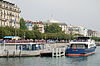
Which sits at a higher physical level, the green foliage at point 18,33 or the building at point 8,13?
the building at point 8,13

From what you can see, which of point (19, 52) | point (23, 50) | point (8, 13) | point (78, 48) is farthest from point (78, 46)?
point (8, 13)

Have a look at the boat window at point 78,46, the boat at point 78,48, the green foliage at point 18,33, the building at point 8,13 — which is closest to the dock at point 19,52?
the boat at point 78,48

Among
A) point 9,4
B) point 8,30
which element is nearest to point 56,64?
point 8,30

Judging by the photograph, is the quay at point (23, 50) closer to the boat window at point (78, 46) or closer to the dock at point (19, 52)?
the dock at point (19, 52)

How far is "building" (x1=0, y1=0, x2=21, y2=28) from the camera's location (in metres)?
129

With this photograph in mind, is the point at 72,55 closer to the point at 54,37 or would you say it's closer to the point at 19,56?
the point at 19,56

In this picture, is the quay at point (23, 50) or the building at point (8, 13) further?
the building at point (8, 13)

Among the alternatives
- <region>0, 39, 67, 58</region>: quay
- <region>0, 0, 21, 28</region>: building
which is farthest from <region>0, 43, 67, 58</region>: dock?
<region>0, 0, 21, 28</region>: building

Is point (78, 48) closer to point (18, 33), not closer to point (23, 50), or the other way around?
point (23, 50)

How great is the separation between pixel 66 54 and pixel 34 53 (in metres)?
10.5

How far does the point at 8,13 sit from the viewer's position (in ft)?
441

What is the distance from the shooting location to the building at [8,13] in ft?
423

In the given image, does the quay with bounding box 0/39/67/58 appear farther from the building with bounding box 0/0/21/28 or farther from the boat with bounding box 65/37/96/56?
the building with bounding box 0/0/21/28

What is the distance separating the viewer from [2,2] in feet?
422
